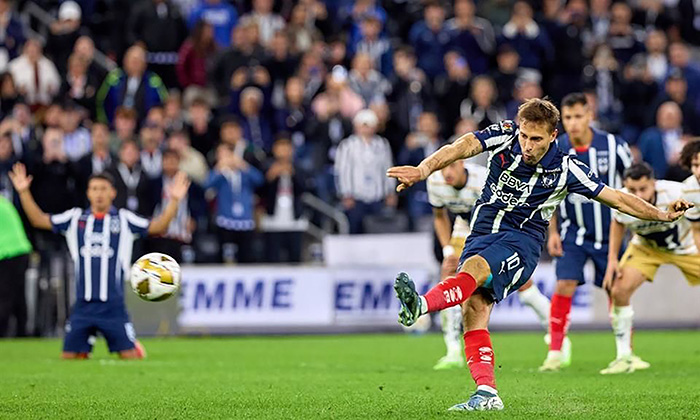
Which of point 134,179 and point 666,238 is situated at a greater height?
point 134,179

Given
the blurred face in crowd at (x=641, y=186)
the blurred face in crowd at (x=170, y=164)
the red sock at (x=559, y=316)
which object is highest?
the blurred face in crowd at (x=170, y=164)

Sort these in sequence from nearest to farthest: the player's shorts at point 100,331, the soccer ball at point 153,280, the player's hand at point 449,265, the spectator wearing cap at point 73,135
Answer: the soccer ball at point 153,280 < the player's hand at point 449,265 < the player's shorts at point 100,331 < the spectator wearing cap at point 73,135

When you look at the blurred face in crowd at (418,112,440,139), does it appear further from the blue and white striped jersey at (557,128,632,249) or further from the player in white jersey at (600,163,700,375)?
the player in white jersey at (600,163,700,375)

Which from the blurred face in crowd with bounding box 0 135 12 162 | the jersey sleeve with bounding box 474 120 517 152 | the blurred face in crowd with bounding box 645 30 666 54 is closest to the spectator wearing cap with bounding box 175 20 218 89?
the blurred face in crowd with bounding box 0 135 12 162

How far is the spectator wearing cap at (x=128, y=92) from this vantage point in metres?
20.9

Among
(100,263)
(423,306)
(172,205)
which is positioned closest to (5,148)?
(100,263)

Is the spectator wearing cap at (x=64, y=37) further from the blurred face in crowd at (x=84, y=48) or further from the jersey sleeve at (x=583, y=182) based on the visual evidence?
the jersey sleeve at (x=583, y=182)

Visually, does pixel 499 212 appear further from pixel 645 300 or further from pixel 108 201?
pixel 645 300

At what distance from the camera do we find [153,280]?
35.5 feet

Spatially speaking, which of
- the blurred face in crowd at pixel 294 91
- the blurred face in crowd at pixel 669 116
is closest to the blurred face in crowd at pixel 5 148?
the blurred face in crowd at pixel 294 91

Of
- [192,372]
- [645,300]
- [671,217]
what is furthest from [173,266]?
[645,300]

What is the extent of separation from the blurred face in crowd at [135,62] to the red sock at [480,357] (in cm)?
1291

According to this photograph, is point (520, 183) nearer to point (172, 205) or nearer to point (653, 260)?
point (653, 260)

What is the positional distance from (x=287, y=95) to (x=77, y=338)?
8013mm
